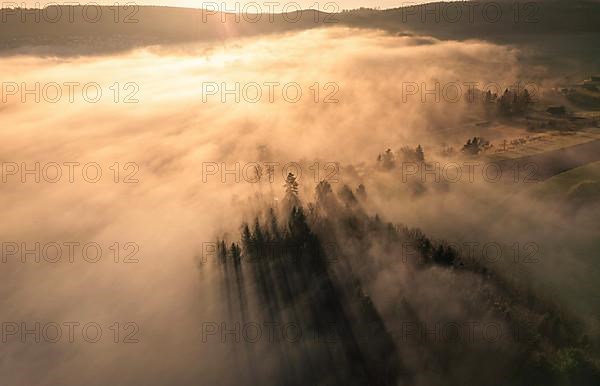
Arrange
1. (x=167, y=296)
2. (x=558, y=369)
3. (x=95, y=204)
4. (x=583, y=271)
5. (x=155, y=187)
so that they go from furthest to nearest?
(x=155, y=187), (x=95, y=204), (x=167, y=296), (x=583, y=271), (x=558, y=369)

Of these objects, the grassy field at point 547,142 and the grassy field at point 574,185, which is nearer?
the grassy field at point 574,185

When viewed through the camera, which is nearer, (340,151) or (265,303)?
(265,303)

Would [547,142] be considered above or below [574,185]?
above

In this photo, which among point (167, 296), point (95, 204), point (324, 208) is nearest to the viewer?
point (167, 296)

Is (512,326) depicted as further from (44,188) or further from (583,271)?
(44,188)

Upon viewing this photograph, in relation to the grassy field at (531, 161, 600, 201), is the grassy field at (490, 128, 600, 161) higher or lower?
higher

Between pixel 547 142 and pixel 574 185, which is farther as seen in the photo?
pixel 547 142

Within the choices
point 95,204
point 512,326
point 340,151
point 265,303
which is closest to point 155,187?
point 95,204

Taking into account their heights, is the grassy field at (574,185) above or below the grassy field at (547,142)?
below

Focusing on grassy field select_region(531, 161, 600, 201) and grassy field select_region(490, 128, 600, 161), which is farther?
grassy field select_region(490, 128, 600, 161)

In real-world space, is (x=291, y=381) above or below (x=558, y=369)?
below

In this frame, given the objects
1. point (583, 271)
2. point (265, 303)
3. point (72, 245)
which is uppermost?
point (583, 271)
